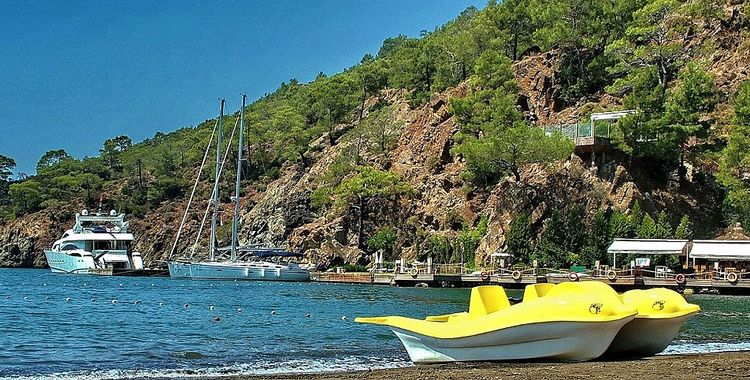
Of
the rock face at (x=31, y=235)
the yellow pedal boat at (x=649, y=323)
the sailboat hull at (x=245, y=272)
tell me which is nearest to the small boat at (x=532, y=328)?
the yellow pedal boat at (x=649, y=323)

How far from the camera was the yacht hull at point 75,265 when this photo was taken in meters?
96.6

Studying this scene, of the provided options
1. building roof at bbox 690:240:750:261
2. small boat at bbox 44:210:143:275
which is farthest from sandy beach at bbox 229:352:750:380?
small boat at bbox 44:210:143:275

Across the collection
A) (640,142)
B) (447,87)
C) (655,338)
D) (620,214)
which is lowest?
(655,338)

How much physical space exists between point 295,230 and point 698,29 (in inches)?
1739

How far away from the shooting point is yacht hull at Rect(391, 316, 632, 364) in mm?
17906

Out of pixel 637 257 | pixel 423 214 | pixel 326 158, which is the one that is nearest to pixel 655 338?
pixel 637 257

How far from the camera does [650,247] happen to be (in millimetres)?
62094

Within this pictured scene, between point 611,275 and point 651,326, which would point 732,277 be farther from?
point 651,326

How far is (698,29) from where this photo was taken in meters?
82.1

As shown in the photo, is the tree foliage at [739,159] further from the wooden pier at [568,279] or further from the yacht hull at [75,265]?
the yacht hull at [75,265]

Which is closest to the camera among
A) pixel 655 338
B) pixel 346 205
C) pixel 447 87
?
pixel 655 338

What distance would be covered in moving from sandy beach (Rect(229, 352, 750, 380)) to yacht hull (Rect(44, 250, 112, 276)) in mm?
82657

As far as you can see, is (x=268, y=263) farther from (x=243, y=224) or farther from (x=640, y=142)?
(x=640, y=142)

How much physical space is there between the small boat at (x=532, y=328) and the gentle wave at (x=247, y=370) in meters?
1.69
